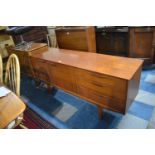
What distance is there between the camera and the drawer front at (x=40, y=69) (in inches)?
84.7

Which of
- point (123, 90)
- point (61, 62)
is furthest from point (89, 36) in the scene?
point (123, 90)

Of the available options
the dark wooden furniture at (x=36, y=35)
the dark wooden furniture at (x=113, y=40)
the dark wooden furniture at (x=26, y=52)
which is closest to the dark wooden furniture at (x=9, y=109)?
the dark wooden furniture at (x=26, y=52)

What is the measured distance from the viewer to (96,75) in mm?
1499

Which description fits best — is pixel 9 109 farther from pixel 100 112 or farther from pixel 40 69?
pixel 40 69

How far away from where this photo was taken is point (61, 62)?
6.03 feet

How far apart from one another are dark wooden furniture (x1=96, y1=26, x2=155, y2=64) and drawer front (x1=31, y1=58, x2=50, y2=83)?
56.1 inches

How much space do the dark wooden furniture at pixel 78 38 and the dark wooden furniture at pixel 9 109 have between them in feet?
4.62

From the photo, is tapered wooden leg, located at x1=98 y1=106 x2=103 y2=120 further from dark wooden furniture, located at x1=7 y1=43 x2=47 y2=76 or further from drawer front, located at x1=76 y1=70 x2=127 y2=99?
dark wooden furniture, located at x1=7 y1=43 x2=47 y2=76

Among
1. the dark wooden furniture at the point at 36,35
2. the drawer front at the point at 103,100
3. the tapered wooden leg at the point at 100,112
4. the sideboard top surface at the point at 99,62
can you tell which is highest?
the dark wooden furniture at the point at 36,35

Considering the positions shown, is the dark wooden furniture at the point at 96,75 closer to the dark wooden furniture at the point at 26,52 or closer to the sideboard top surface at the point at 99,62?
the sideboard top surface at the point at 99,62

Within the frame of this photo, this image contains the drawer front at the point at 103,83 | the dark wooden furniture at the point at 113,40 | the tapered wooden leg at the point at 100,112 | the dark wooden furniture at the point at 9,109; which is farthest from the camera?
the dark wooden furniture at the point at 113,40

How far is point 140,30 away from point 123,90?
148 centimetres

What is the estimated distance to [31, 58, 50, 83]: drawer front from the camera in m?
2.15
